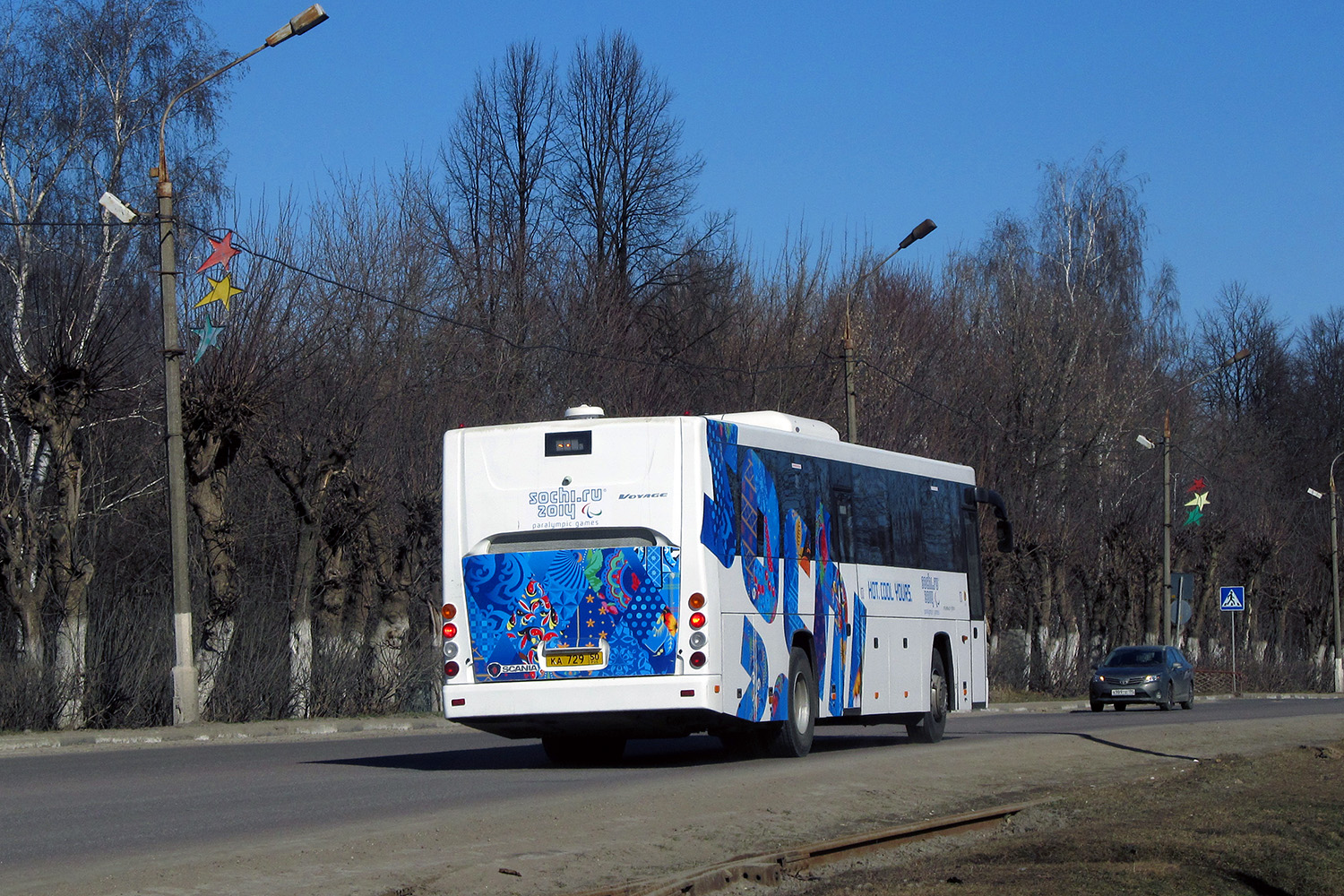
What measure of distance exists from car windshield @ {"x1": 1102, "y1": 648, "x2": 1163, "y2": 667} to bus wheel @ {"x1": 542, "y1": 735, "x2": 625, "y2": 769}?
2182cm

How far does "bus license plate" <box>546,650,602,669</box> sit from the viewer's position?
584 inches

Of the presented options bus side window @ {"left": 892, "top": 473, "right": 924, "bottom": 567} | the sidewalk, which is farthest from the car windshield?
bus side window @ {"left": 892, "top": 473, "right": 924, "bottom": 567}

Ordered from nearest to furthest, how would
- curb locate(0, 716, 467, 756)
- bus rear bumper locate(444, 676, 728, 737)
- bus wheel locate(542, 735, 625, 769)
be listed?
bus rear bumper locate(444, 676, 728, 737) < bus wheel locate(542, 735, 625, 769) < curb locate(0, 716, 467, 756)

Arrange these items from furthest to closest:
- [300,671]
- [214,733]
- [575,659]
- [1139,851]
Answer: [300,671]
[214,733]
[575,659]
[1139,851]

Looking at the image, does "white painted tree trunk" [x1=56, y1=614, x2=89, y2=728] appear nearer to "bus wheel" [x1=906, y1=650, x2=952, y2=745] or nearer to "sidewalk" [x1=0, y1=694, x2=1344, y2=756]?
"sidewalk" [x1=0, y1=694, x2=1344, y2=756]

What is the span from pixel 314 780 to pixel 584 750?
4.42 m

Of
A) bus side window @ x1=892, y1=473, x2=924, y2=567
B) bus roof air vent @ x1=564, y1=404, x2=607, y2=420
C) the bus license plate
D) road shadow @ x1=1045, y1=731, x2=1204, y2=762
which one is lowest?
road shadow @ x1=1045, y1=731, x2=1204, y2=762

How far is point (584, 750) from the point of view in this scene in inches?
706

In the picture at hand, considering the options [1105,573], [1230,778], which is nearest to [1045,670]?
[1105,573]

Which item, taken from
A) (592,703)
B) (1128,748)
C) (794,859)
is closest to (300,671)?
(592,703)

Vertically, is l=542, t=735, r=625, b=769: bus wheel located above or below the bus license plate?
below

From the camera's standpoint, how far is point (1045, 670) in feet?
146

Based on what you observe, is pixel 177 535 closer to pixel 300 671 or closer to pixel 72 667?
pixel 72 667

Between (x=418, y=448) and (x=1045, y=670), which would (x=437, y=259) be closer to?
(x=418, y=448)
